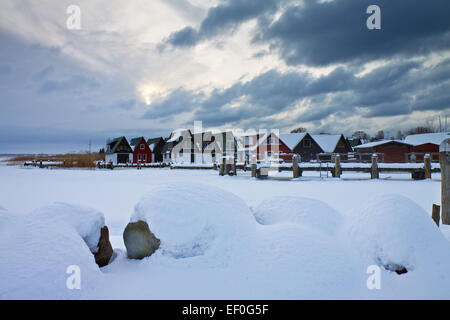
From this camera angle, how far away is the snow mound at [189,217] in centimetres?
327

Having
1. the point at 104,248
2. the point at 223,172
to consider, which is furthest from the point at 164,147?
the point at 104,248

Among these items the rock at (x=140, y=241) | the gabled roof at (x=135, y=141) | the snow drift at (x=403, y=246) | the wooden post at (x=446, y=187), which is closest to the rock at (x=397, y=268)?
the snow drift at (x=403, y=246)

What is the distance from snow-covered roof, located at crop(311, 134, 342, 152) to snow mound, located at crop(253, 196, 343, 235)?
4032cm

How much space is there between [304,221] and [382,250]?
1.00m

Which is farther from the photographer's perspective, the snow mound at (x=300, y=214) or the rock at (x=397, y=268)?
the snow mound at (x=300, y=214)

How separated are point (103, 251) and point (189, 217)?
1.14 m

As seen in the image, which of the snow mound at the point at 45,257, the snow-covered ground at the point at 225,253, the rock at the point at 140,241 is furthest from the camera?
the rock at the point at 140,241

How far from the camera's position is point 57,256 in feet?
8.92

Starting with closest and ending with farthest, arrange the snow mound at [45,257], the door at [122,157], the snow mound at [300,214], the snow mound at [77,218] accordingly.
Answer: the snow mound at [45,257], the snow mound at [77,218], the snow mound at [300,214], the door at [122,157]

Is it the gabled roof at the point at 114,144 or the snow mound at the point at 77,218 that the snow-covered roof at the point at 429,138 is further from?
the gabled roof at the point at 114,144

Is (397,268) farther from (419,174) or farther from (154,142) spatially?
(154,142)

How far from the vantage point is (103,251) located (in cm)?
337

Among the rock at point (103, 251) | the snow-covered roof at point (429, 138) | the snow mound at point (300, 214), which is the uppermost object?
the snow-covered roof at point (429, 138)

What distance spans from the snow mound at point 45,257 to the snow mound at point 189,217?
0.78 metres
